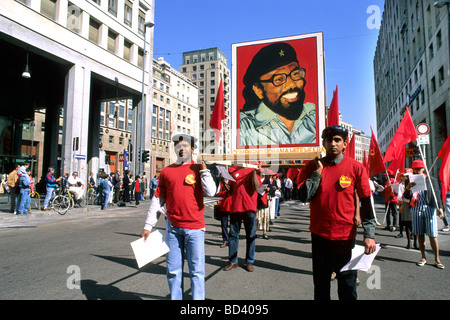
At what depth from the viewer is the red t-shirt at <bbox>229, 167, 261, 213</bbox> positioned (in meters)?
5.40

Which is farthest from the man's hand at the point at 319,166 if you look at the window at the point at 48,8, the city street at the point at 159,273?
the window at the point at 48,8

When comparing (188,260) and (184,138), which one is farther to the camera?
(184,138)

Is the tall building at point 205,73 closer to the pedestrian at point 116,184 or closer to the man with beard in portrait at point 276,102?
the pedestrian at point 116,184

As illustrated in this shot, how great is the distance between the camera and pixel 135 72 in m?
25.7

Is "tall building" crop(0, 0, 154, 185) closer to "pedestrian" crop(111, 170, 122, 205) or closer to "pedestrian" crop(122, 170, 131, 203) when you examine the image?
Answer: "pedestrian" crop(111, 170, 122, 205)

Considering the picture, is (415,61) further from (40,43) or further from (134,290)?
(134,290)

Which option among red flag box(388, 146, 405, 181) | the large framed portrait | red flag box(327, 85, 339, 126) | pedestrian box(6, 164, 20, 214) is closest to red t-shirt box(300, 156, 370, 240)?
red flag box(327, 85, 339, 126)

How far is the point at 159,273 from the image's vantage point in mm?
4660

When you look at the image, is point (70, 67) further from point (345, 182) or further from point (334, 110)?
point (345, 182)

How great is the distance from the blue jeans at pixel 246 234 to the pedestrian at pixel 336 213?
2.41m

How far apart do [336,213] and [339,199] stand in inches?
5.0

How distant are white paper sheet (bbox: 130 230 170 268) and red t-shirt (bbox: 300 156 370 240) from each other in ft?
4.99

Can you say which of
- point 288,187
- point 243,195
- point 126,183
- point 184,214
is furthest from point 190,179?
point 288,187
